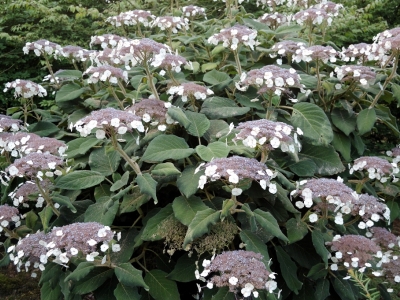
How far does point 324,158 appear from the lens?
2594 millimetres

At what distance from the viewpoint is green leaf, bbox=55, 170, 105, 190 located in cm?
229

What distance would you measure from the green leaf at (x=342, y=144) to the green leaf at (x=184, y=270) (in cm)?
105

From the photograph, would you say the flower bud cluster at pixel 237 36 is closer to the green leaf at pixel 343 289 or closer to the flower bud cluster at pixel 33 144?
the flower bud cluster at pixel 33 144

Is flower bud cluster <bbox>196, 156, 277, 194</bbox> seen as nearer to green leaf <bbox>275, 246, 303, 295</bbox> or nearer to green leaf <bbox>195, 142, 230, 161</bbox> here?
green leaf <bbox>195, 142, 230, 161</bbox>

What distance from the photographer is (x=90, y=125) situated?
1892mm

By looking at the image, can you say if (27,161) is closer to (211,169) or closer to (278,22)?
(211,169)

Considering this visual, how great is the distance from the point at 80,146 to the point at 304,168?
1162 millimetres

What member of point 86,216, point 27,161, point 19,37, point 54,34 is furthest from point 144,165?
point 54,34

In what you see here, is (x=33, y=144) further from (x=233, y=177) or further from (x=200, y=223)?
(x=233, y=177)

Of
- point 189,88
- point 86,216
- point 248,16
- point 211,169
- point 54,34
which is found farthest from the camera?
point 54,34

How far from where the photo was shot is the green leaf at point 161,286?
7.18ft

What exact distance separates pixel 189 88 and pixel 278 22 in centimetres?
159

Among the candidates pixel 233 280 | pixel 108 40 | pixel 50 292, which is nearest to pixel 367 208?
pixel 233 280

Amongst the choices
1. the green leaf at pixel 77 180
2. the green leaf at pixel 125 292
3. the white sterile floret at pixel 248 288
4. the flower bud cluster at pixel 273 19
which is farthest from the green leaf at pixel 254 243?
the flower bud cluster at pixel 273 19
